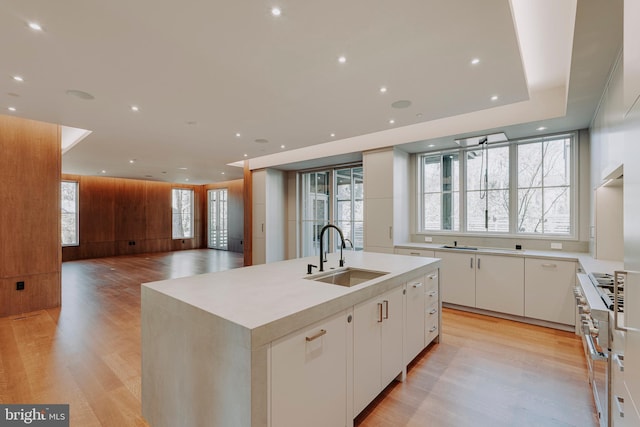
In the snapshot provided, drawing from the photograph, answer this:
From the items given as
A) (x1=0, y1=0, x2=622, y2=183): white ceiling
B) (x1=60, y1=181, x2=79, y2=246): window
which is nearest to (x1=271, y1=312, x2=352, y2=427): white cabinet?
(x1=0, y1=0, x2=622, y2=183): white ceiling

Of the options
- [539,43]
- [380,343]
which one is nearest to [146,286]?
[380,343]

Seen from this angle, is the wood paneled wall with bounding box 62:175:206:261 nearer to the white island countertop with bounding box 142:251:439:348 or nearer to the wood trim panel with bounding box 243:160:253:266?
the wood trim panel with bounding box 243:160:253:266

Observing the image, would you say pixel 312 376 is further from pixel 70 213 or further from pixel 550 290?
pixel 70 213

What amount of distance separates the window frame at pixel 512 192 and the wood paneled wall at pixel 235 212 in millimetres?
8140

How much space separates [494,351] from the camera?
3.09 m

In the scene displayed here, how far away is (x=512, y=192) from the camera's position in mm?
4578

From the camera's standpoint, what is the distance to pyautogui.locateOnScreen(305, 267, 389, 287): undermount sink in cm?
259

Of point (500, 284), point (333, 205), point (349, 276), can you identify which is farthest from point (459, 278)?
point (333, 205)

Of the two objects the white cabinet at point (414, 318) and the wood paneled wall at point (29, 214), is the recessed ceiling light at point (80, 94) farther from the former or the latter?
the white cabinet at point (414, 318)

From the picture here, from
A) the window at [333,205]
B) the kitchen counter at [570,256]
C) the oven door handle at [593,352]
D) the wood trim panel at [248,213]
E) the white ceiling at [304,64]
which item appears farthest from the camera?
the wood trim panel at [248,213]

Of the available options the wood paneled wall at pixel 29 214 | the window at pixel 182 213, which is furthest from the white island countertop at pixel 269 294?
the window at pixel 182 213

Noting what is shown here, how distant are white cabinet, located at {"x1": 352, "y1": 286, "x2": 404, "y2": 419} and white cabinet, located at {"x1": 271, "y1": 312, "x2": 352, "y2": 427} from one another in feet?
0.49

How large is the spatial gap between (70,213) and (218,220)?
200 inches

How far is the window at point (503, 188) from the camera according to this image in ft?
13.9
